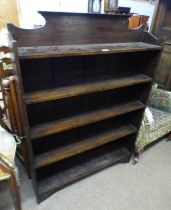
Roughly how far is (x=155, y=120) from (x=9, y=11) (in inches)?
111

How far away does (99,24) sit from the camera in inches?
47.8

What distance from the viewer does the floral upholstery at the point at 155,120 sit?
179cm

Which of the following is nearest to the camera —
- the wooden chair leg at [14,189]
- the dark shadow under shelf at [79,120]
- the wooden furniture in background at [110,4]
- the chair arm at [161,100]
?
the wooden chair leg at [14,189]

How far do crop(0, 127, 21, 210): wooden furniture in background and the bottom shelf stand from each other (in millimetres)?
300

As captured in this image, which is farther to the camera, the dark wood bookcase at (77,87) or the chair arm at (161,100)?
the chair arm at (161,100)

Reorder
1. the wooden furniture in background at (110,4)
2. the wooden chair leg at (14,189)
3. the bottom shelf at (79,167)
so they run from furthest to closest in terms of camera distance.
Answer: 1. the wooden furniture in background at (110,4)
2. the bottom shelf at (79,167)
3. the wooden chair leg at (14,189)

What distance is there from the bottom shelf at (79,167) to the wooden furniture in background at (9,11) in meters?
2.54

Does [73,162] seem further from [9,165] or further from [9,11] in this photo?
[9,11]

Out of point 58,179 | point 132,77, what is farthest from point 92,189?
point 132,77

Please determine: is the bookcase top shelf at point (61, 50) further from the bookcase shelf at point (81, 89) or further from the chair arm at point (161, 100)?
the chair arm at point (161, 100)

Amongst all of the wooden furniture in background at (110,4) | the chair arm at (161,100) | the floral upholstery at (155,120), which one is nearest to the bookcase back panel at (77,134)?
the floral upholstery at (155,120)

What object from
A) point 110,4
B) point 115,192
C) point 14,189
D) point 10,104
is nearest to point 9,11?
point 110,4

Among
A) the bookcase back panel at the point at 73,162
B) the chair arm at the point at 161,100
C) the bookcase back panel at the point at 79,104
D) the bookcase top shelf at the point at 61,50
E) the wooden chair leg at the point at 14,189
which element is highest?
the bookcase top shelf at the point at 61,50

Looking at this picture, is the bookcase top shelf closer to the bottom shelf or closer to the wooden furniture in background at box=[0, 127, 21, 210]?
the wooden furniture in background at box=[0, 127, 21, 210]
